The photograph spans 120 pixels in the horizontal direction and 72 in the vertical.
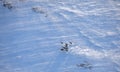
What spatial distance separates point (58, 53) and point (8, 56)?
1.14m

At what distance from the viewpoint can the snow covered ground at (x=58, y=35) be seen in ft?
13.9

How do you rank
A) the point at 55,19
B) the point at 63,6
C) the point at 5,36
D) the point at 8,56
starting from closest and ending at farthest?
the point at 8,56 → the point at 5,36 → the point at 55,19 → the point at 63,6

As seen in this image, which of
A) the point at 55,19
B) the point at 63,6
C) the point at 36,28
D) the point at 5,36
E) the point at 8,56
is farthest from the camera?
the point at 63,6

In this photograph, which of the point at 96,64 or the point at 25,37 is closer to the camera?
the point at 96,64

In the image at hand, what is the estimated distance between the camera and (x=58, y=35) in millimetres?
4902

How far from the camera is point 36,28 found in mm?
5008

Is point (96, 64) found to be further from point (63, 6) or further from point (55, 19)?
point (63, 6)

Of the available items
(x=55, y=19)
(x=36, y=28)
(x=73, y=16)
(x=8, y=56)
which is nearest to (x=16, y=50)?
(x=8, y=56)

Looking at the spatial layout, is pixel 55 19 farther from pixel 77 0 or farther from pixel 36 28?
pixel 77 0

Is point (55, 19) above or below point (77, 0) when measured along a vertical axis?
below

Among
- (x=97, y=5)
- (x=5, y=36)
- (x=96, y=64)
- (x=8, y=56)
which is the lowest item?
(x=96, y=64)

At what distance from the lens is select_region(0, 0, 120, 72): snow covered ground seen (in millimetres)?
4230

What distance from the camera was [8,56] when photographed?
4.23 m

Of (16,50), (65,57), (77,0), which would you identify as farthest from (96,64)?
(77,0)
